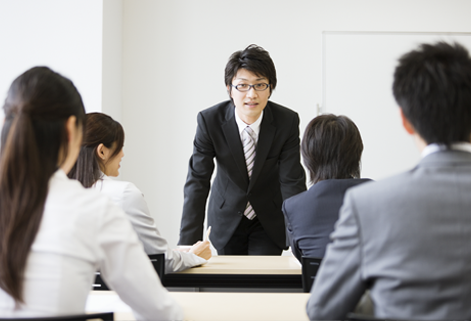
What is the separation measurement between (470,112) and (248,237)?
1860 mm

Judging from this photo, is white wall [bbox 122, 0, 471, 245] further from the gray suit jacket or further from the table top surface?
the gray suit jacket

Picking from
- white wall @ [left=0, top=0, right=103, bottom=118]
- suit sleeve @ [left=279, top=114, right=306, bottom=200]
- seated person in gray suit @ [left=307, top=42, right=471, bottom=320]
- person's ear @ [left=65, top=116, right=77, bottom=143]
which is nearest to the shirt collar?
seated person in gray suit @ [left=307, top=42, right=471, bottom=320]

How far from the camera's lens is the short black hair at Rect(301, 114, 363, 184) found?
1717mm

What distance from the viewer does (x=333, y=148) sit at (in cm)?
172

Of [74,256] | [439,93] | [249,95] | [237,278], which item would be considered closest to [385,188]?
[439,93]

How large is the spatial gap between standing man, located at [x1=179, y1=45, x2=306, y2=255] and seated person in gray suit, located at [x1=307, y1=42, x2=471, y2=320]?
5.18 feet

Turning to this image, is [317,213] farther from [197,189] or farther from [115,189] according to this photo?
[197,189]

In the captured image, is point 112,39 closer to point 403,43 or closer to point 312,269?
point 403,43

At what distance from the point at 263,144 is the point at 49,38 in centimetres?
203

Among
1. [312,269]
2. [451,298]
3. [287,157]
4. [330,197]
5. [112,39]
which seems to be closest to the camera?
[451,298]

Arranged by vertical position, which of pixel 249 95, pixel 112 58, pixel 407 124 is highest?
pixel 112 58

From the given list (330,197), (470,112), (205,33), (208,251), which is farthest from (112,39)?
(470,112)

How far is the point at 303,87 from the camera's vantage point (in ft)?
13.4

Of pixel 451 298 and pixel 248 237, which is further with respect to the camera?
pixel 248 237
